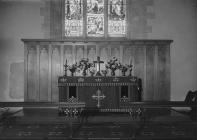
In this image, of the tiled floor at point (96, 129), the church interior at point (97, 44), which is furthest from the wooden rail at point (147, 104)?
the church interior at point (97, 44)

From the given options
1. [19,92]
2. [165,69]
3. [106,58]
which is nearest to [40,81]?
[19,92]

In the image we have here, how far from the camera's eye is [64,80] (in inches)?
310

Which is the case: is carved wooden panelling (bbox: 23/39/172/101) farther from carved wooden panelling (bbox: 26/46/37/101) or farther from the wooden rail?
the wooden rail

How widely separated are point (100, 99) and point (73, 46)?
7.28 feet

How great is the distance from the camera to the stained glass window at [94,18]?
9.58 m

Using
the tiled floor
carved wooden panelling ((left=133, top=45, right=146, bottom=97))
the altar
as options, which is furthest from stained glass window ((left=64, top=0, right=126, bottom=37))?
the tiled floor

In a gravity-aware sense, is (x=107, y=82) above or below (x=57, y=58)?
below

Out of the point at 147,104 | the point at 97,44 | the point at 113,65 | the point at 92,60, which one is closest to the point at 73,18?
the point at 97,44

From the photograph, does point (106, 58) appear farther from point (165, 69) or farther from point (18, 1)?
point (18, 1)

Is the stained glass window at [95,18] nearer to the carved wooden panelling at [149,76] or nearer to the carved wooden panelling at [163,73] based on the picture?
the carved wooden panelling at [149,76]

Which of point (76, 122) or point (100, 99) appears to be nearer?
point (76, 122)

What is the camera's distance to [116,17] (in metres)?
9.63

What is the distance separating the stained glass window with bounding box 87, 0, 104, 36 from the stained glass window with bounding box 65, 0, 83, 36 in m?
0.25

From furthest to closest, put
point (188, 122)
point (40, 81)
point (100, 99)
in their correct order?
point (40, 81), point (100, 99), point (188, 122)
